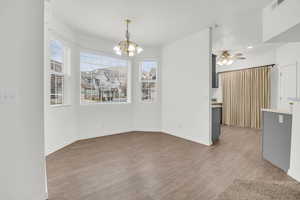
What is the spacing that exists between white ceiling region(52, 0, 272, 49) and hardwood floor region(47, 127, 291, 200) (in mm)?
2897

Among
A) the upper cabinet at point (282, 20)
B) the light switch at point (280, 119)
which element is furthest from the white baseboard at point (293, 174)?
the upper cabinet at point (282, 20)

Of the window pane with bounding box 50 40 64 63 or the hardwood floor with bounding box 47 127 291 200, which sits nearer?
the hardwood floor with bounding box 47 127 291 200

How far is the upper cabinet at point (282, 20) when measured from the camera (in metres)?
2.12

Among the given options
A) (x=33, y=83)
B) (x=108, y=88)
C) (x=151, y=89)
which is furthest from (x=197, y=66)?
(x=33, y=83)

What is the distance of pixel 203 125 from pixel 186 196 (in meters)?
2.43

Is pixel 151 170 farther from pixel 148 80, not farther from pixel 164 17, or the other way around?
pixel 148 80

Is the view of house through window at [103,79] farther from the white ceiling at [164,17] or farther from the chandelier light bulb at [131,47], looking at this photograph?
the chandelier light bulb at [131,47]

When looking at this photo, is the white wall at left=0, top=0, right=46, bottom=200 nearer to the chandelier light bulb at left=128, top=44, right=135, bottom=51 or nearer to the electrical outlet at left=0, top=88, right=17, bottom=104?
the electrical outlet at left=0, top=88, right=17, bottom=104

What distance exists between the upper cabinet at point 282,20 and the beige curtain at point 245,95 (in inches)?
145

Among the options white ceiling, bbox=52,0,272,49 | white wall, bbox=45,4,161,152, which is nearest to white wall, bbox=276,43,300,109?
white ceiling, bbox=52,0,272,49

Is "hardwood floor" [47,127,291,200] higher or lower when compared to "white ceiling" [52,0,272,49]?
lower

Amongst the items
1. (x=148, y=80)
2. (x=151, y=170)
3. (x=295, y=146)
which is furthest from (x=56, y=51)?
(x=295, y=146)

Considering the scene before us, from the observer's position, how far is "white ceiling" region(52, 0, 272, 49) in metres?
2.85

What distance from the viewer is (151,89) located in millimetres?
5621
